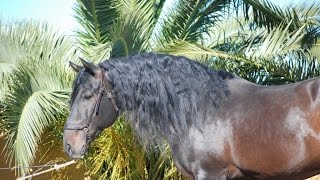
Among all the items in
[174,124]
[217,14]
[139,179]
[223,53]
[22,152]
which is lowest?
[139,179]

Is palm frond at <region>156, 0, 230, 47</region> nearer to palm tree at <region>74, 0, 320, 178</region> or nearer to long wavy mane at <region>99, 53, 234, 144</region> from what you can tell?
palm tree at <region>74, 0, 320, 178</region>

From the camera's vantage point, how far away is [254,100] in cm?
407

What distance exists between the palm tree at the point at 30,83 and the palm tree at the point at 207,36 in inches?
20.9

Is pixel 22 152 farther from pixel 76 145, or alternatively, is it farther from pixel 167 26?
pixel 167 26

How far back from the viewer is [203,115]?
13.7 ft

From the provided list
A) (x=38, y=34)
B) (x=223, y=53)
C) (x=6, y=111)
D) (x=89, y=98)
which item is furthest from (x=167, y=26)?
(x=89, y=98)

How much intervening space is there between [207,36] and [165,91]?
13.7ft

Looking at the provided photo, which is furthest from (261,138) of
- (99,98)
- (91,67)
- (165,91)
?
(91,67)

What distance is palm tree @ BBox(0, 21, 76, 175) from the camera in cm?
665

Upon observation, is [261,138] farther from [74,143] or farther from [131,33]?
[131,33]

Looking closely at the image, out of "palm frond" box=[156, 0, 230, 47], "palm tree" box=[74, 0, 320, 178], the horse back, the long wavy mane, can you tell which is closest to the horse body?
the horse back

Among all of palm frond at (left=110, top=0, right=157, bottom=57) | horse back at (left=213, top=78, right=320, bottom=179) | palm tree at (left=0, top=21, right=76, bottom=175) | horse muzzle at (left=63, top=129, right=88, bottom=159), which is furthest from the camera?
palm frond at (left=110, top=0, right=157, bottom=57)

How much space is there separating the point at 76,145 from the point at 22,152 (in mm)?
2372

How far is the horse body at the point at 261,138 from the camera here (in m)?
3.84
